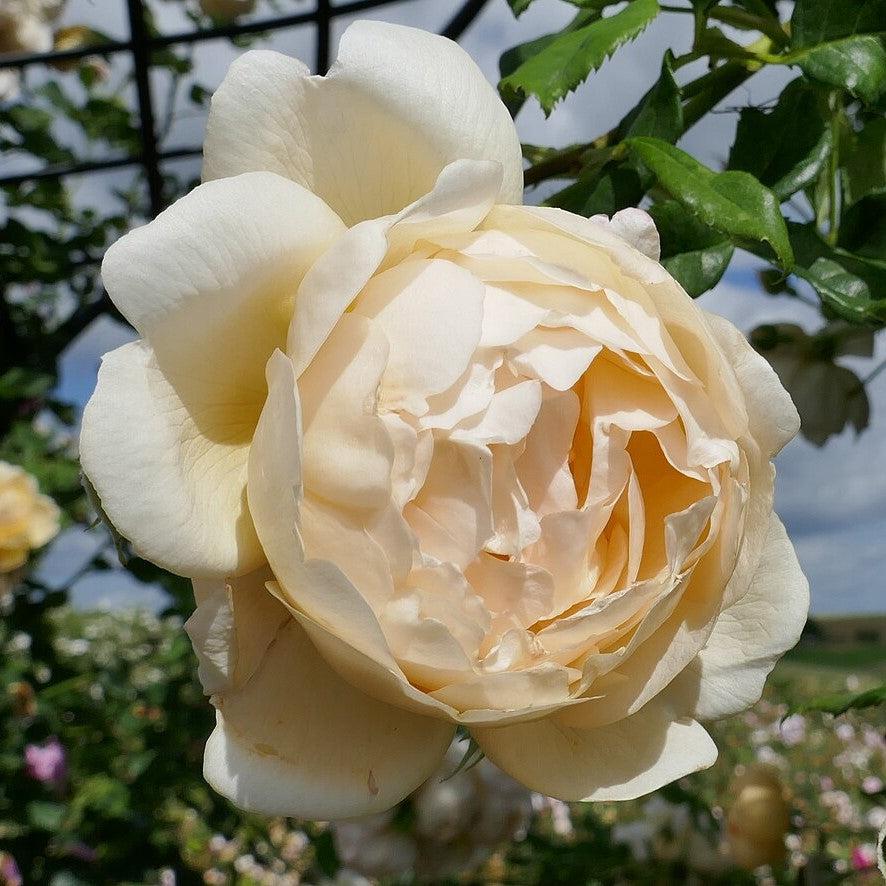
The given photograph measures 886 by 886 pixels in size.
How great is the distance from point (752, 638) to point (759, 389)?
0.12 meters

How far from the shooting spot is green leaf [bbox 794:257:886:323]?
47 cm

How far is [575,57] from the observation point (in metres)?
0.44

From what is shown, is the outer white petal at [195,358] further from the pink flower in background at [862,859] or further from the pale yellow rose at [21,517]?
the pink flower in background at [862,859]

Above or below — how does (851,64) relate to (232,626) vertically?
above

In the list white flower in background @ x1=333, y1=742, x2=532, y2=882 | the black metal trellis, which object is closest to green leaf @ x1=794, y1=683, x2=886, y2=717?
white flower in background @ x1=333, y1=742, x2=532, y2=882

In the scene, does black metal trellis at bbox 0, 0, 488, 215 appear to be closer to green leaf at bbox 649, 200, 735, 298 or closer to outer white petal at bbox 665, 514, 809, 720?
green leaf at bbox 649, 200, 735, 298

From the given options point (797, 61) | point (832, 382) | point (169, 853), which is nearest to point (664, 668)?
point (797, 61)

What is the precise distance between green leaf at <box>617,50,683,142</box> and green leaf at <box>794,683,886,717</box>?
12.6 inches

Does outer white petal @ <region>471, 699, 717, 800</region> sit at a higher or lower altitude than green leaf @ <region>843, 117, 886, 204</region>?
lower

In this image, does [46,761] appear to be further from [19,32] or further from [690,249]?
[690,249]

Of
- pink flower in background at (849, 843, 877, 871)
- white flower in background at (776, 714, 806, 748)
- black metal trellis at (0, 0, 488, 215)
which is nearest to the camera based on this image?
black metal trellis at (0, 0, 488, 215)

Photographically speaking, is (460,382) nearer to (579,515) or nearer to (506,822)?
(579,515)

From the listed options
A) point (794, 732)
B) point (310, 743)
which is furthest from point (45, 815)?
point (794, 732)

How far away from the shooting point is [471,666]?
355 millimetres
